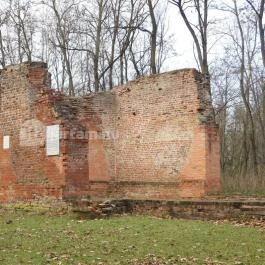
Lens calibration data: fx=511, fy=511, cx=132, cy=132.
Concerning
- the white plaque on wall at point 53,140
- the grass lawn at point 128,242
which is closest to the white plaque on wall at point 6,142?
the white plaque on wall at point 53,140

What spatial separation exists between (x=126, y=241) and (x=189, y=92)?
8.37 meters

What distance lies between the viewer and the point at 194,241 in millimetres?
8797

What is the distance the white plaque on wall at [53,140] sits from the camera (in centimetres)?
1438

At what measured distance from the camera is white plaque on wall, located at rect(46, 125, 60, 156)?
14375 mm

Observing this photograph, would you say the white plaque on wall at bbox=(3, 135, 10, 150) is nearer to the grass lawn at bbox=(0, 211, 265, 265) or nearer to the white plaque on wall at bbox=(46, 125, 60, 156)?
the white plaque on wall at bbox=(46, 125, 60, 156)

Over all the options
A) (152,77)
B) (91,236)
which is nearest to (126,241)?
(91,236)

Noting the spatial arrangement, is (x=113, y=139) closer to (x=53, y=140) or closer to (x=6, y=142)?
(x=6, y=142)

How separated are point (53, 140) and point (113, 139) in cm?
403

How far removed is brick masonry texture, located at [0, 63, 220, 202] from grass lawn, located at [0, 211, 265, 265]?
294cm

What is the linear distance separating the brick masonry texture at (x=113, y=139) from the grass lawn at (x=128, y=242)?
2.94 metres

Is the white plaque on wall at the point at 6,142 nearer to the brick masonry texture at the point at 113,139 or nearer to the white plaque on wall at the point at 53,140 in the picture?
the brick masonry texture at the point at 113,139

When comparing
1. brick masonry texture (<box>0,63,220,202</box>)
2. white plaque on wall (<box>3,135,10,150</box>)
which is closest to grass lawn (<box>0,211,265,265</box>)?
brick masonry texture (<box>0,63,220,202</box>)

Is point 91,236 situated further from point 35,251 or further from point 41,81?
point 41,81

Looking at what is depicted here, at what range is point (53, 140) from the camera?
47.6 ft
